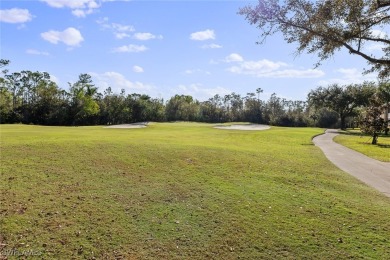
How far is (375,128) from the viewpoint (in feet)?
114

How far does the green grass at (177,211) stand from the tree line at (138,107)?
47628mm

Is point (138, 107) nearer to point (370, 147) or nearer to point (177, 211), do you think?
point (370, 147)

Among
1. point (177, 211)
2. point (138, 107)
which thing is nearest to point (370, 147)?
point (177, 211)

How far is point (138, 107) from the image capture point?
246 ft

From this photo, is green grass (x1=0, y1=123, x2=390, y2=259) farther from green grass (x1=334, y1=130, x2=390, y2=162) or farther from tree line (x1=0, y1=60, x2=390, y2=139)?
tree line (x1=0, y1=60, x2=390, y2=139)

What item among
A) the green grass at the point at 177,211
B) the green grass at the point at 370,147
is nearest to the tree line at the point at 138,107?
the green grass at the point at 370,147

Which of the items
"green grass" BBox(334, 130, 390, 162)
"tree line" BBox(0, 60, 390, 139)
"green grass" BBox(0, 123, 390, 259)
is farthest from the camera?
"tree line" BBox(0, 60, 390, 139)

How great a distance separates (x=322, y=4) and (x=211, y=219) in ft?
20.5

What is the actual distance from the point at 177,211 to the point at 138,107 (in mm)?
68072

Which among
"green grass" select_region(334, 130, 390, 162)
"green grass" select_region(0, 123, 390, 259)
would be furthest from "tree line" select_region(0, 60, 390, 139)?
"green grass" select_region(0, 123, 390, 259)

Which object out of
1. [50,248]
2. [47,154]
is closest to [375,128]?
[47,154]

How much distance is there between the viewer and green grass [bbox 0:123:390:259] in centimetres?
671

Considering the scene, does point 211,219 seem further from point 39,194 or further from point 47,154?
point 47,154

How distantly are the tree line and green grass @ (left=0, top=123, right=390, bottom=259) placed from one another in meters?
47.6
